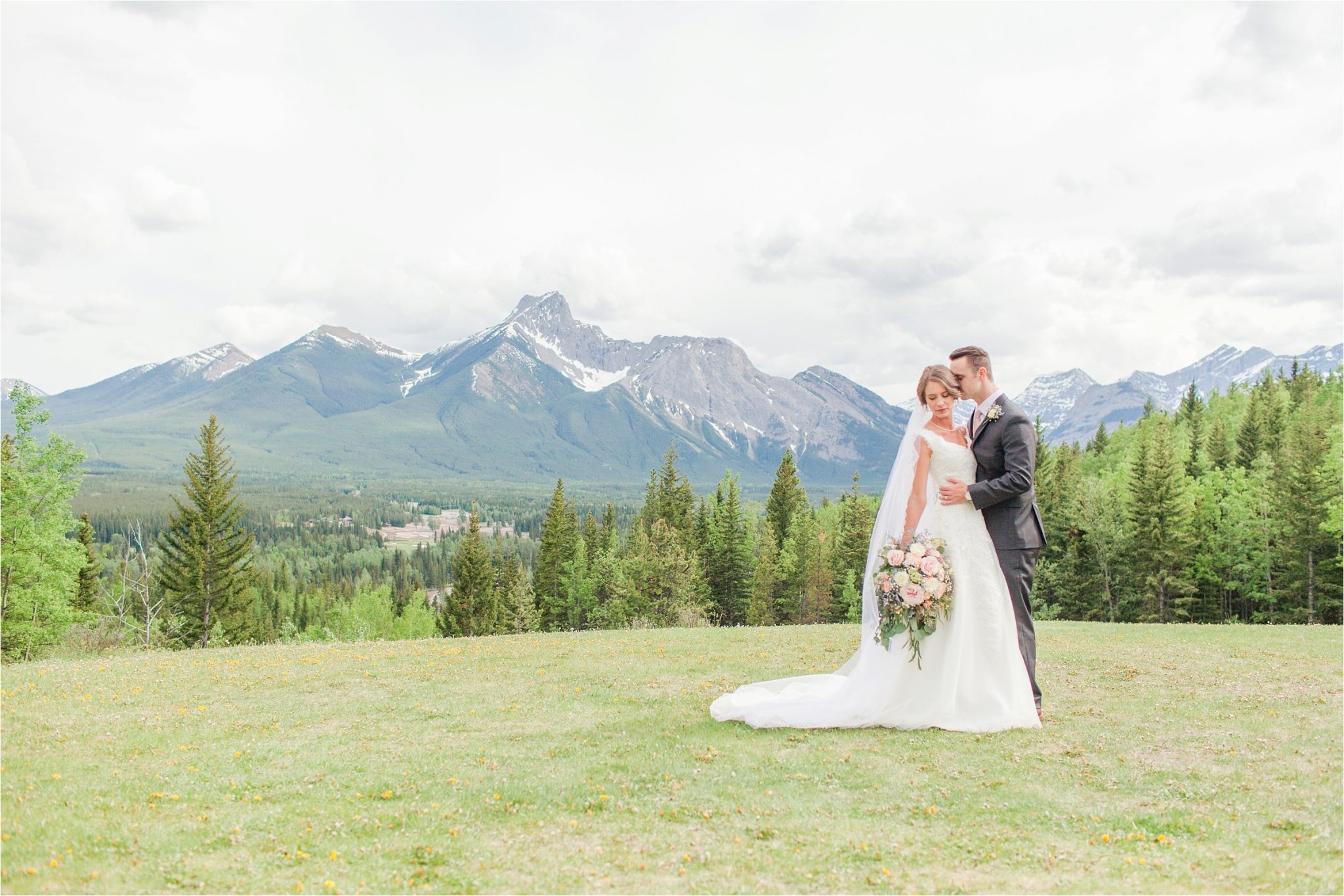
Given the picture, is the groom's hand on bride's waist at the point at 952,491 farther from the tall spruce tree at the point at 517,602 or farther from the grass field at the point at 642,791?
the tall spruce tree at the point at 517,602

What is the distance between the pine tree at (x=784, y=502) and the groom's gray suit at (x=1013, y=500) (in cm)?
5657

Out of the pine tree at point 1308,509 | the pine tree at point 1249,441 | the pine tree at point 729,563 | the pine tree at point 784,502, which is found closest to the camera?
the pine tree at point 1308,509

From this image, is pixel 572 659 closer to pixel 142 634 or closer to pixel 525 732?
pixel 525 732

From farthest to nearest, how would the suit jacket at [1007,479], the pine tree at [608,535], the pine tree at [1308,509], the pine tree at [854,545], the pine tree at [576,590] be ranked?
1. the pine tree at [608,535]
2. the pine tree at [576,590]
3. the pine tree at [854,545]
4. the pine tree at [1308,509]
5. the suit jacket at [1007,479]

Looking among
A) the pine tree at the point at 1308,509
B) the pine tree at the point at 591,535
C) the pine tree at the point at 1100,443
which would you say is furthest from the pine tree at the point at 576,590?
the pine tree at the point at 1100,443

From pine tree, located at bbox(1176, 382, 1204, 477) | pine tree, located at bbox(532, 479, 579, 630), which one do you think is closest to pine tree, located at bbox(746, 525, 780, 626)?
pine tree, located at bbox(532, 479, 579, 630)

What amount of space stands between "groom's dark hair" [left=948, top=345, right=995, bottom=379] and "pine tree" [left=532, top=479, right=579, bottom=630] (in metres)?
58.2

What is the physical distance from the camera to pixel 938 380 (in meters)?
9.88

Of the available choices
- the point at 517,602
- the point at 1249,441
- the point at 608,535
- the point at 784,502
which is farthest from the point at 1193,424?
the point at 517,602

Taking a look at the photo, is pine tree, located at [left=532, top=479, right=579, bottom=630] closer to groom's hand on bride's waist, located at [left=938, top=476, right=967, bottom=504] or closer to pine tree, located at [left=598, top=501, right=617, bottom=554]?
pine tree, located at [left=598, top=501, right=617, bottom=554]

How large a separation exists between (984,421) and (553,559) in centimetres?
6157

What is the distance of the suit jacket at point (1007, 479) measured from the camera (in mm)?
9242

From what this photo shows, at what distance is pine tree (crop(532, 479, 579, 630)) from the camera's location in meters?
67.2

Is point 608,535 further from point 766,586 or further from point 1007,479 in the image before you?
point 1007,479
